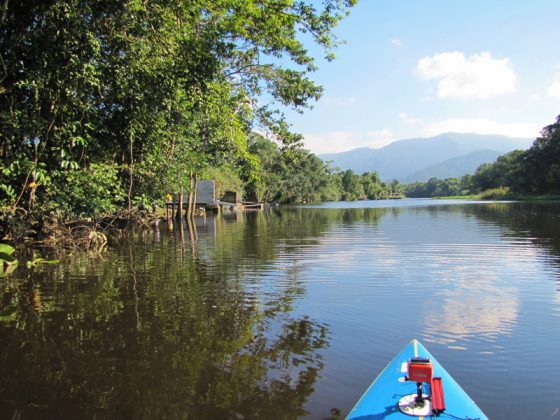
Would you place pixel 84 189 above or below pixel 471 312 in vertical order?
above

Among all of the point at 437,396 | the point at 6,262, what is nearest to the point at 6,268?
the point at 6,262

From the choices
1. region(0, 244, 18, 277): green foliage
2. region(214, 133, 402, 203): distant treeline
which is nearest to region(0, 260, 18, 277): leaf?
region(0, 244, 18, 277): green foliage

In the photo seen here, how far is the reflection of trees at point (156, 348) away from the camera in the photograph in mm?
4770

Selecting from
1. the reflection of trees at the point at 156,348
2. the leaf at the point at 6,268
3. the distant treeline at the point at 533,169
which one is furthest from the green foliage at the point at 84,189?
the distant treeline at the point at 533,169

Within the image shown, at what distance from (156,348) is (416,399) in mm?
3901

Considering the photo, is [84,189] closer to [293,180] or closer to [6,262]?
[6,262]

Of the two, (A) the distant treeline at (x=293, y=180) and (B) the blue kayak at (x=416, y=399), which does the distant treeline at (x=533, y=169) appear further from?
(B) the blue kayak at (x=416, y=399)

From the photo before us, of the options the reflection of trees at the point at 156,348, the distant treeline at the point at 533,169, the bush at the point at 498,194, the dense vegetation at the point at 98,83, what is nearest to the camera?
the reflection of trees at the point at 156,348

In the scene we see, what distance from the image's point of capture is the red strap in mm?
3859

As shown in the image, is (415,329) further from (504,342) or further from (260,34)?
(260,34)

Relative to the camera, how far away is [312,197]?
357 ft

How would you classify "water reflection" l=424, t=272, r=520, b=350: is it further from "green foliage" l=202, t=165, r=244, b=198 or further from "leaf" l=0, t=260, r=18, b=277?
"green foliage" l=202, t=165, r=244, b=198

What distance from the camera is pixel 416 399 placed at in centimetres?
405

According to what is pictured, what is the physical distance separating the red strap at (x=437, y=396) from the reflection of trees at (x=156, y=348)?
1.49m
